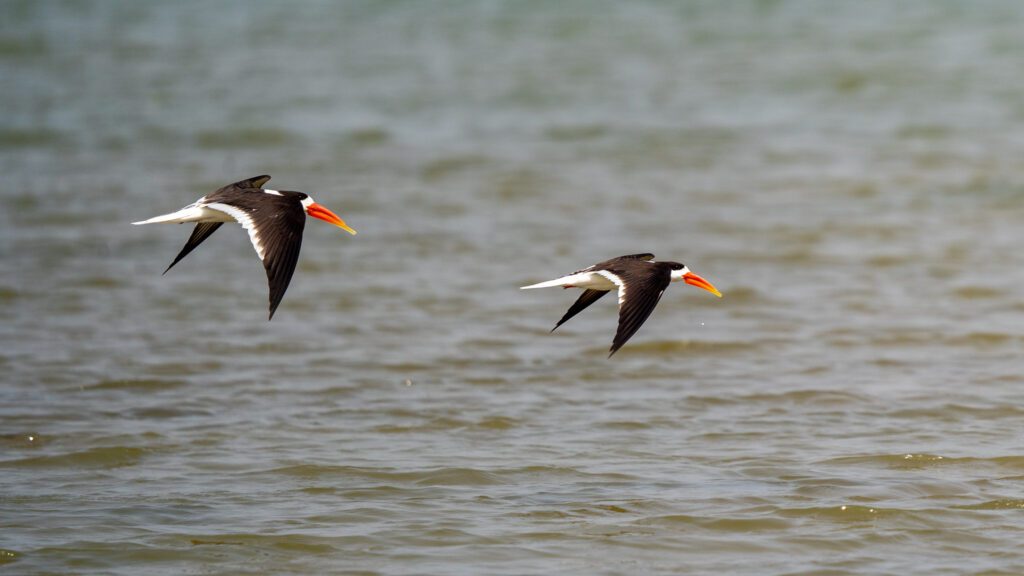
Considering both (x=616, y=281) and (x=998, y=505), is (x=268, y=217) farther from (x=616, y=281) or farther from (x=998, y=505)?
(x=998, y=505)

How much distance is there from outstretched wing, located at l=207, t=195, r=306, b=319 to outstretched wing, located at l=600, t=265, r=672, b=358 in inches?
64.1

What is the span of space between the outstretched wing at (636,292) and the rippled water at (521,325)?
3.05 feet

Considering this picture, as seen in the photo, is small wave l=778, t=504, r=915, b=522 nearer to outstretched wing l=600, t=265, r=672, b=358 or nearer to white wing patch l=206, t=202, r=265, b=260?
outstretched wing l=600, t=265, r=672, b=358

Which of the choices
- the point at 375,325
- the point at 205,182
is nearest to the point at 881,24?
the point at 205,182

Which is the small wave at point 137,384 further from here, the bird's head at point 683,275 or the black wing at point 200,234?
the bird's head at point 683,275

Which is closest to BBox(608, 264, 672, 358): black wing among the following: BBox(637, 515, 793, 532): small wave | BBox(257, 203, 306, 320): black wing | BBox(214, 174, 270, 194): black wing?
BBox(637, 515, 793, 532): small wave

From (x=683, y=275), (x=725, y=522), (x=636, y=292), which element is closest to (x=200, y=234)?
(x=636, y=292)

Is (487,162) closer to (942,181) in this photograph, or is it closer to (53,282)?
(942,181)

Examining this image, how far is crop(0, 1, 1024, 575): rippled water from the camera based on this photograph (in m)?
7.67

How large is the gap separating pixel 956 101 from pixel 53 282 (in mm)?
13269

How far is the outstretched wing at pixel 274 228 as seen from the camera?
771 centimetres

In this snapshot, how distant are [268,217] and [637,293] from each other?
6.32 ft

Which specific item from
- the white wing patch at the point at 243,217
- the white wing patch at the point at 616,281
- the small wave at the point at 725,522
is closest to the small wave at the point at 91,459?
the white wing patch at the point at 243,217

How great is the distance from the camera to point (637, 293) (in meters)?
8.10
